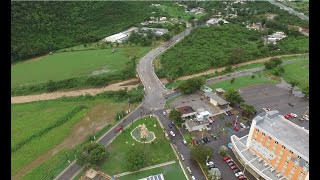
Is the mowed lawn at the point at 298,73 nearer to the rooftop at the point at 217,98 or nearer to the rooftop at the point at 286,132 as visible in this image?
the rooftop at the point at 217,98

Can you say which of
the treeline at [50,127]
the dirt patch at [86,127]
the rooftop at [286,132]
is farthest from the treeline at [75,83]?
the rooftop at [286,132]

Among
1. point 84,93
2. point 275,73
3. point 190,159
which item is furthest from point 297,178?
point 84,93

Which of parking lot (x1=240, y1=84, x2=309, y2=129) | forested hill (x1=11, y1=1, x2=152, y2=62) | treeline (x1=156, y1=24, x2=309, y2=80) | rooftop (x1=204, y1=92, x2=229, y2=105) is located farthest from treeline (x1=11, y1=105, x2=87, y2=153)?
forested hill (x1=11, y1=1, x2=152, y2=62)

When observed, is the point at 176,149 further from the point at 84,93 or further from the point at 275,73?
the point at 275,73

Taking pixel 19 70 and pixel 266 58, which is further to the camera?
pixel 266 58

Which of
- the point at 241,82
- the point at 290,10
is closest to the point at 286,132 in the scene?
the point at 241,82

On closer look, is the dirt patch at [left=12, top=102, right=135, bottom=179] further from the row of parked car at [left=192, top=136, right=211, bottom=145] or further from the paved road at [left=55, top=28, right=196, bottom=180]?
the row of parked car at [left=192, top=136, right=211, bottom=145]
